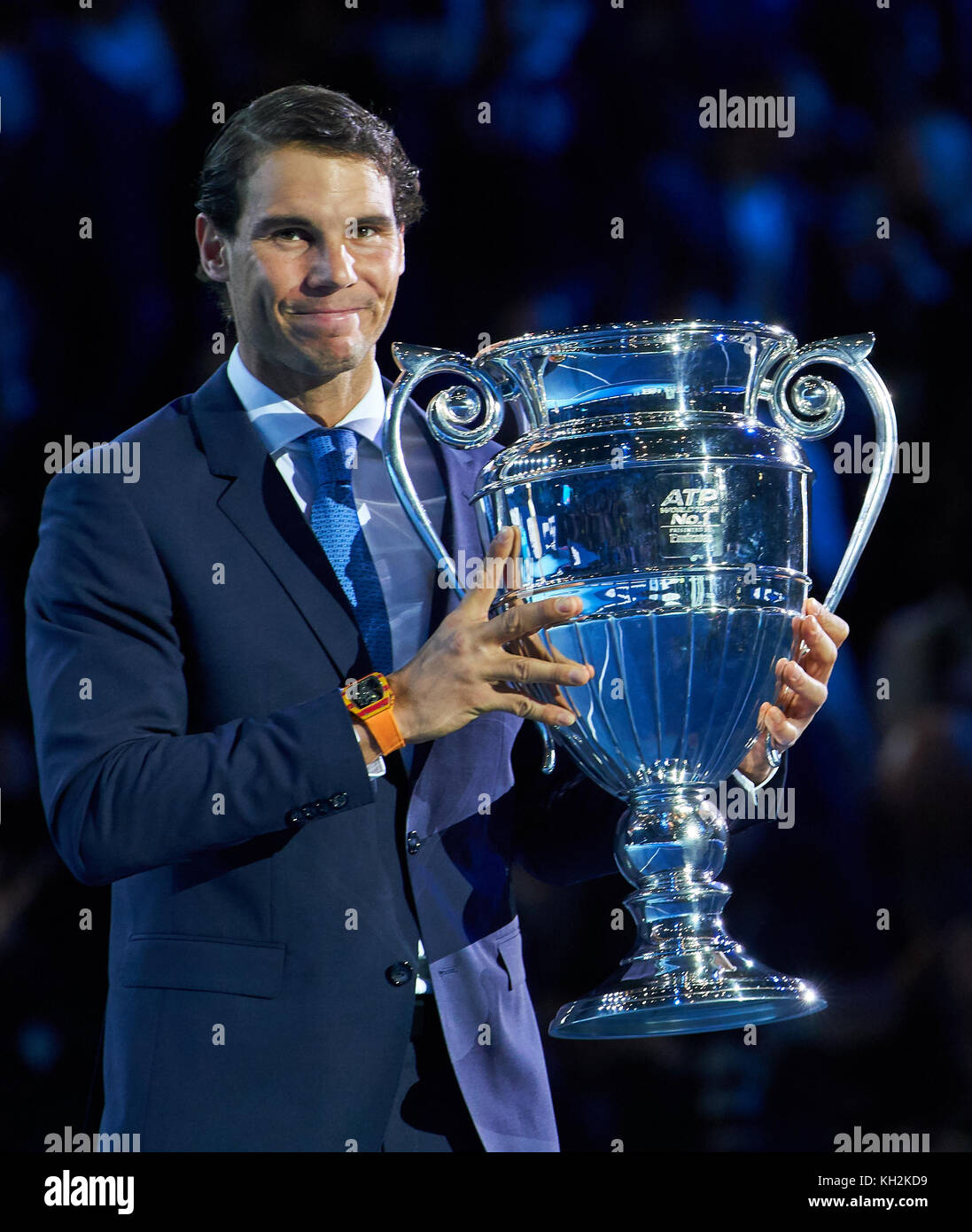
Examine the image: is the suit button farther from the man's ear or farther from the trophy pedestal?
the man's ear

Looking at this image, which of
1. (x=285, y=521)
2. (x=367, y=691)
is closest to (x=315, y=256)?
(x=285, y=521)

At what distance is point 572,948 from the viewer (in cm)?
236

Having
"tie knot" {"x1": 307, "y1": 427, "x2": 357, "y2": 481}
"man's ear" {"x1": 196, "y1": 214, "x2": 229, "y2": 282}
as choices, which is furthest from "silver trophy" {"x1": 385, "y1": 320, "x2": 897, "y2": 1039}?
"man's ear" {"x1": 196, "y1": 214, "x2": 229, "y2": 282}

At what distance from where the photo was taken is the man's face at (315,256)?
1.66 metres

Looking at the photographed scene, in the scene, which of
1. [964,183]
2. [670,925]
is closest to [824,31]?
[964,183]

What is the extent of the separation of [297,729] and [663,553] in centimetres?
37

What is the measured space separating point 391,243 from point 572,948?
3.69ft

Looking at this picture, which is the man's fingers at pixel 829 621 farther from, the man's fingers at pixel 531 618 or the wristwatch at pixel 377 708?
the wristwatch at pixel 377 708

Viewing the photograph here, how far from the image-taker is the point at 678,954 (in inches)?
55.9

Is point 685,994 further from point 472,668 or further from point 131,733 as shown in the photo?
point 131,733

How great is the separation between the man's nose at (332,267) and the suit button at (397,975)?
703mm

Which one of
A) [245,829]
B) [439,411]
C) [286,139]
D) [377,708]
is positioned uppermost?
[286,139]

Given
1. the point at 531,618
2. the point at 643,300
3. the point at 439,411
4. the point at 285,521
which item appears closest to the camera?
the point at 531,618

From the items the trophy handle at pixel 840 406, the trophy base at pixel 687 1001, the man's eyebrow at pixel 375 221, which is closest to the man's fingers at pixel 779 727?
the trophy handle at pixel 840 406
